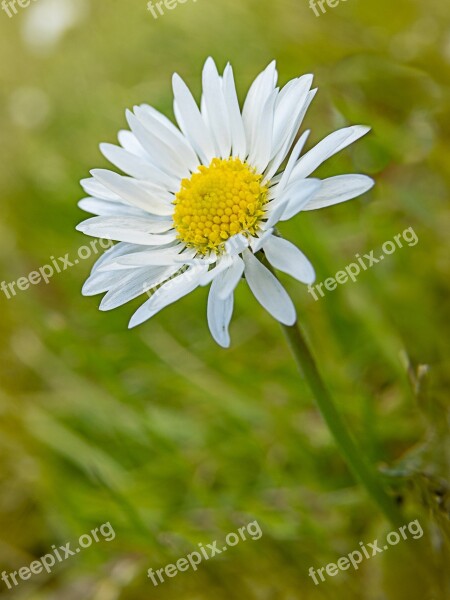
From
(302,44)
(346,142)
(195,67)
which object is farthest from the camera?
(195,67)

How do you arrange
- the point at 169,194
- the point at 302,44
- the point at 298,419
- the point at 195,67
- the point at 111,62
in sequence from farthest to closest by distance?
the point at 111,62, the point at 195,67, the point at 302,44, the point at 298,419, the point at 169,194

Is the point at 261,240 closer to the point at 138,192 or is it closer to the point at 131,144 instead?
the point at 138,192

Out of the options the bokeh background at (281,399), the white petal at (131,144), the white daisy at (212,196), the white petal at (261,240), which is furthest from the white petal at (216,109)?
the bokeh background at (281,399)

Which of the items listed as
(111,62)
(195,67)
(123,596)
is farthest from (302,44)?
(123,596)

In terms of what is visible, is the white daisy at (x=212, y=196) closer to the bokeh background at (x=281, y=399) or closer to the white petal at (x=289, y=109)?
the white petal at (x=289, y=109)

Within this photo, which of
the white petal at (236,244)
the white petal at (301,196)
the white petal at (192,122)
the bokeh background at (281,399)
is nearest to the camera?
the white petal at (301,196)

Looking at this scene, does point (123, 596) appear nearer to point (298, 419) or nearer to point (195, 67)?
point (298, 419)

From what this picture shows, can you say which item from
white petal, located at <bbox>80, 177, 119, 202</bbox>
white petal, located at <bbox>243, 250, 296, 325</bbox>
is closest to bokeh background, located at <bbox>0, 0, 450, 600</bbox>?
white petal, located at <bbox>243, 250, 296, 325</bbox>

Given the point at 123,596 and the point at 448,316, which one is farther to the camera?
the point at 448,316
